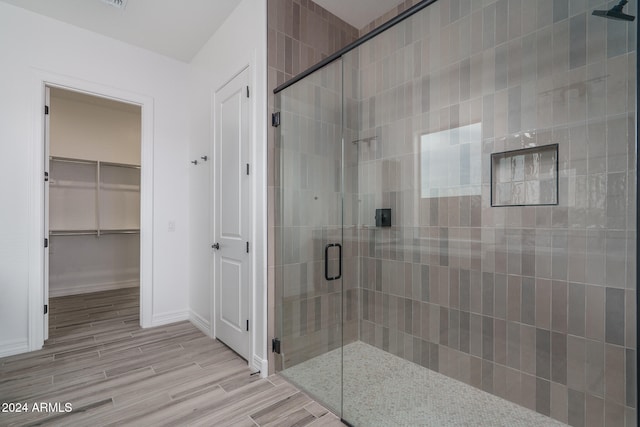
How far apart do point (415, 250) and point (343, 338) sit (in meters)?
0.88

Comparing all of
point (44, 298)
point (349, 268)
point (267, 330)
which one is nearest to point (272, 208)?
point (349, 268)

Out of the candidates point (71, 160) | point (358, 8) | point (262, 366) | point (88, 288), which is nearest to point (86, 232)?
point (88, 288)

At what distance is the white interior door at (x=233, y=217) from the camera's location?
8.31 feet

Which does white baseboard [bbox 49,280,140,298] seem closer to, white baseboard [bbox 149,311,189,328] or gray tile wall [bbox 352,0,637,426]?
white baseboard [bbox 149,311,189,328]

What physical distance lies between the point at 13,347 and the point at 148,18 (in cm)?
318

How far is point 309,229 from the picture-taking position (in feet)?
7.84

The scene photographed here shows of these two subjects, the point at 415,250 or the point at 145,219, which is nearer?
the point at 415,250

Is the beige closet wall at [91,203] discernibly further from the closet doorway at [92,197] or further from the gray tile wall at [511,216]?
the gray tile wall at [511,216]

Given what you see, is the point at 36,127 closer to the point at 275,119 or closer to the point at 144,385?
the point at 275,119

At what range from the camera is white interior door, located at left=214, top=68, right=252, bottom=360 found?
253 cm

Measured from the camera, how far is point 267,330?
7.61 feet

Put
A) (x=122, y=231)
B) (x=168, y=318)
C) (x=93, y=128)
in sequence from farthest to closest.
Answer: (x=122, y=231) → (x=93, y=128) → (x=168, y=318)

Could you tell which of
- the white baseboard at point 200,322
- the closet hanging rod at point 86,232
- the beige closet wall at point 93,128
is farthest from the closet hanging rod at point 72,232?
the white baseboard at point 200,322

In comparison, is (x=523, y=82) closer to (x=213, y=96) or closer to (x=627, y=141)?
(x=627, y=141)
